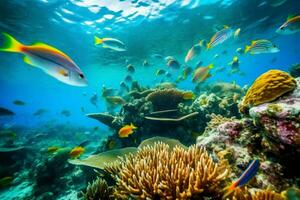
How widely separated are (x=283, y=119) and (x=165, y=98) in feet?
16.3

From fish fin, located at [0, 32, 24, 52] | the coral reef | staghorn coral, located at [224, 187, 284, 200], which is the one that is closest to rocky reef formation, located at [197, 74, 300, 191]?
staghorn coral, located at [224, 187, 284, 200]

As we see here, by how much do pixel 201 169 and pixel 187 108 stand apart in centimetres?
488

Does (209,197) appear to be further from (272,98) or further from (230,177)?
(272,98)

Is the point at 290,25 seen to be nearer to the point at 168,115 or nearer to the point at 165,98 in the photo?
the point at 165,98

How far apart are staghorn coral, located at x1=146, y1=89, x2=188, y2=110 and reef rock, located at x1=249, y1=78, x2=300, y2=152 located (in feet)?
14.1

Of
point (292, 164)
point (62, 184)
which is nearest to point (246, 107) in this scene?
point (292, 164)

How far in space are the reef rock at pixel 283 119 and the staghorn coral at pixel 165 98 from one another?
430 centimetres

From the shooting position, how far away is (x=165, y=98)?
24.4 feet

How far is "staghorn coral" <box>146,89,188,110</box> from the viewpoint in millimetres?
7230

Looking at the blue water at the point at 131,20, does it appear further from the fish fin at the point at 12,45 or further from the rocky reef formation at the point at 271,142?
the fish fin at the point at 12,45

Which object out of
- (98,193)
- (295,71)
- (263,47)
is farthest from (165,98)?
(295,71)

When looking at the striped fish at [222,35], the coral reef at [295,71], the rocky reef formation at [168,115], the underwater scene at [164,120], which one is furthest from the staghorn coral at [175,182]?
the coral reef at [295,71]

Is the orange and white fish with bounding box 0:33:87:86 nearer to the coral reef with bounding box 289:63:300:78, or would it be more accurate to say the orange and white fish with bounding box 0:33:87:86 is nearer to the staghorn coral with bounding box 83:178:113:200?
the staghorn coral with bounding box 83:178:113:200

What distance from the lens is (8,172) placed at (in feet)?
32.4
